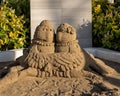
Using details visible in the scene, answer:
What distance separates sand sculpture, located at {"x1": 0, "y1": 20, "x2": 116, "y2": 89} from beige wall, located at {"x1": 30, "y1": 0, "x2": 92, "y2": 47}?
3.16m

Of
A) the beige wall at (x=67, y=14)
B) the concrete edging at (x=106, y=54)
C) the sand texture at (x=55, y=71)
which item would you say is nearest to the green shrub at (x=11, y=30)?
the beige wall at (x=67, y=14)

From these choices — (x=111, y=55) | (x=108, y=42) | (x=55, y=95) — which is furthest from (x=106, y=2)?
(x=55, y=95)

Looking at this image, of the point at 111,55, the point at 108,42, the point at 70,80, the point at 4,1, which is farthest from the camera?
the point at 4,1

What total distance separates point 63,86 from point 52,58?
1.57 ft

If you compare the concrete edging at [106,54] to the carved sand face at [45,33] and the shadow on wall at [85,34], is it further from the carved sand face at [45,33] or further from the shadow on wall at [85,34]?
the carved sand face at [45,33]

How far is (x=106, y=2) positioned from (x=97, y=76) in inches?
180

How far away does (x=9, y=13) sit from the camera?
884 centimetres

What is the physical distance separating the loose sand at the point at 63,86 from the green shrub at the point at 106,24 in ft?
10.2

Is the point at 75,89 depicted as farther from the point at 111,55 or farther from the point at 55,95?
the point at 111,55

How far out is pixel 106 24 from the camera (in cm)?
887

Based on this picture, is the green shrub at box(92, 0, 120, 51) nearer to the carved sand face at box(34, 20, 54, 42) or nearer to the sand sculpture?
the sand sculpture

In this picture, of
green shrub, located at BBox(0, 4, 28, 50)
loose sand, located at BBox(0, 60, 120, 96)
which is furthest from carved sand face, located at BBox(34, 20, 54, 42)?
green shrub, located at BBox(0, 4, 28, 50)

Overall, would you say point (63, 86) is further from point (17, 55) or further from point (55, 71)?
point (17, 55)

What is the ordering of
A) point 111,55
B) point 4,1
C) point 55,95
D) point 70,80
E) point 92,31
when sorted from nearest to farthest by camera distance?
point 55,95, point 70,80, point 111,55, point 92,31, point 4,1
